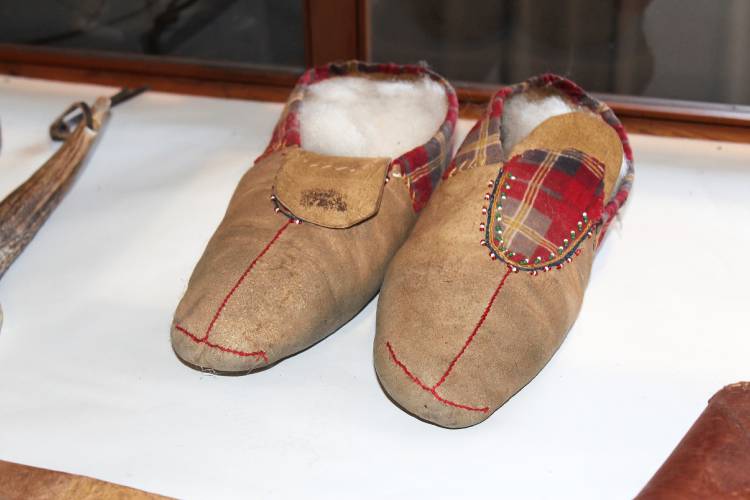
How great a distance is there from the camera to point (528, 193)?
0.99 m

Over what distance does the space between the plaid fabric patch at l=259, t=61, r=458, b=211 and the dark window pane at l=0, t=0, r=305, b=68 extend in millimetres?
359

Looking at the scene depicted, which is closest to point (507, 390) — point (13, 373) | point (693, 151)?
point (13, 373)

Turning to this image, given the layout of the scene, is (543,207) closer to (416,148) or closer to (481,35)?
(416,148)

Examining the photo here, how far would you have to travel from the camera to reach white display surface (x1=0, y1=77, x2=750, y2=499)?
34.6 inches

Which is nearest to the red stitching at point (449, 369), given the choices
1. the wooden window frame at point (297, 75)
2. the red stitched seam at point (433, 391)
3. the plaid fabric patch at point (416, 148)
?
the red stitched seam at point (433, 391)

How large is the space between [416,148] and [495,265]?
20 cm

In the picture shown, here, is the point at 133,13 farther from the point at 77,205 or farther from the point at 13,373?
the point at 13,373

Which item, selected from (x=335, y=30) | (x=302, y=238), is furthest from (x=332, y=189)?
(x=335, y=30)

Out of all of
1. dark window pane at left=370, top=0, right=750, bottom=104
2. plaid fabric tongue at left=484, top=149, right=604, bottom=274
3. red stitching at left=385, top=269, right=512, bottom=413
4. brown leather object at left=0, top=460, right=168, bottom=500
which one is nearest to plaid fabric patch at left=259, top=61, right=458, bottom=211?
plaid fabric tongue at left=484, top=149, right=604, bottom=274

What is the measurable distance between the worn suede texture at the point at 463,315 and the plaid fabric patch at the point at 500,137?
0.02m

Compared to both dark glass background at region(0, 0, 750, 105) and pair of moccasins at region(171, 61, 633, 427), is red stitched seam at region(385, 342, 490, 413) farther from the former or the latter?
dark glass background at region(0, 0, 750, 105)

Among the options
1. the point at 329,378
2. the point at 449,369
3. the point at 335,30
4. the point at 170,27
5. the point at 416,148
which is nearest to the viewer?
the point at 449,369

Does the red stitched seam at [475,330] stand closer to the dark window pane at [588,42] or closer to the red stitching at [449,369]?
the red stitching at [449,369]

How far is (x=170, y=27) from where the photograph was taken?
5.44 ft
